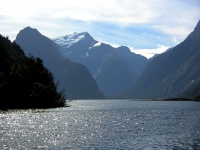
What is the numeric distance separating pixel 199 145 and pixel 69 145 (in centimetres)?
2241

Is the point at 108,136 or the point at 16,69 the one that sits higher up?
the point at 16,69

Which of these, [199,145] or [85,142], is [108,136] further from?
[199,145]

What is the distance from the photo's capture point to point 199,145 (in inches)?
2397

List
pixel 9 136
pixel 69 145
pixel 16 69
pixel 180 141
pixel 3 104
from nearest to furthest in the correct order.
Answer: pixel 69 145 → pixel 180 141 → pixel 9 136 → pixel 3 104 → pixel 16 69

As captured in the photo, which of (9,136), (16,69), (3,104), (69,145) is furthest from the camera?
(16,69)

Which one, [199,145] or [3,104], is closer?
[199,145]

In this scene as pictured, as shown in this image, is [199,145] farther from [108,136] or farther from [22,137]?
[22,137]

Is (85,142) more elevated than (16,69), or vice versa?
(16,69)

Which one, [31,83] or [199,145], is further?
[31,83]

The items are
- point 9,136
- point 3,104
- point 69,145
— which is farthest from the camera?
point 3,104

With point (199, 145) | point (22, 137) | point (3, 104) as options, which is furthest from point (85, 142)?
point (3, 104)

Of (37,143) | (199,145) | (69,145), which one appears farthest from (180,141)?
(37,143)

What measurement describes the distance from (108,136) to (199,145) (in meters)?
19.6

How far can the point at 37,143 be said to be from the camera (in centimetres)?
6197
